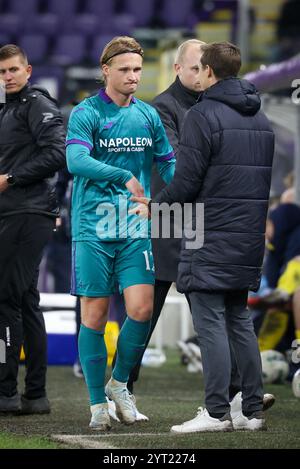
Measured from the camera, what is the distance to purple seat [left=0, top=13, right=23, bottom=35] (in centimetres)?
2312

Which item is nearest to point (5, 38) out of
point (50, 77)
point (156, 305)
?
point (50, 77)

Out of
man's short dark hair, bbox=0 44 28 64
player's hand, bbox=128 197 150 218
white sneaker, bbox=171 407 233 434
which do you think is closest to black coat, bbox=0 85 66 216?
man's short dark hair, bbox=0 44 28 64

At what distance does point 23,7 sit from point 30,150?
17.8 m

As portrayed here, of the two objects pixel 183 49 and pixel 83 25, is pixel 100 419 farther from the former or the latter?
pixel 83 25

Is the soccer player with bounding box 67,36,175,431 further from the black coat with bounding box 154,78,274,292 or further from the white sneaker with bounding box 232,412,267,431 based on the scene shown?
the white sneaker with bounding box 232,412,267,431

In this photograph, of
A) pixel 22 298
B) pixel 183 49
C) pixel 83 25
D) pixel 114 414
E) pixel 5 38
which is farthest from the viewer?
pixel 83 25

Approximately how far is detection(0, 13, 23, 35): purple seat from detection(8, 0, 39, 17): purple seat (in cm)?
22

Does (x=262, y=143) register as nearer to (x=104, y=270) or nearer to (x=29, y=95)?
(x=104, y=270)

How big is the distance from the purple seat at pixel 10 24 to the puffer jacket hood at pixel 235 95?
18174 millimetres

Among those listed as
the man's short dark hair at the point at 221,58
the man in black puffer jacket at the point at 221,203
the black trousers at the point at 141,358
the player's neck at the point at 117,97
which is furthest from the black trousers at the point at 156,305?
the man's short dark hair at the point at 221,58

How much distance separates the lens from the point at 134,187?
5.35m

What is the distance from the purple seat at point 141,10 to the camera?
2375 centimetres

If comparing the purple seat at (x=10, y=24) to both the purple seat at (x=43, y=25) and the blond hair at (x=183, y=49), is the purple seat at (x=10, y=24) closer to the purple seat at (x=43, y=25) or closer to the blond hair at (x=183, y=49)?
the purple seat at (x=43, y=25)

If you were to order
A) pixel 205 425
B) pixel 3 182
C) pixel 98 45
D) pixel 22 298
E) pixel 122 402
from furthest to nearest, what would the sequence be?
pixel 98 45
pixel 22 298
pixel 3 182
pixel 122 402
pixel 205 425
